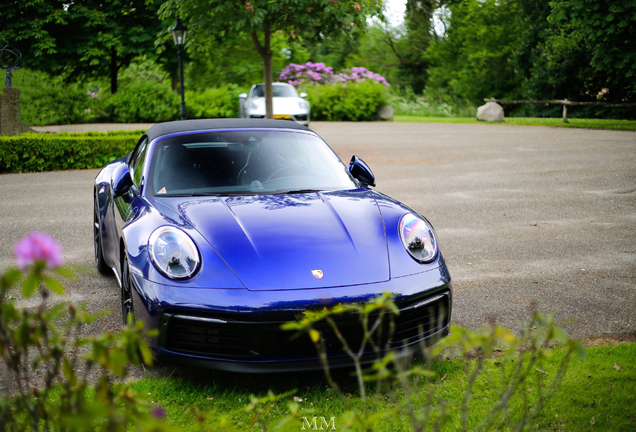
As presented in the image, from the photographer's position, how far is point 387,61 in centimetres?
5738

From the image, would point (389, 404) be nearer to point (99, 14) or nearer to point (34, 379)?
point (34, 379)

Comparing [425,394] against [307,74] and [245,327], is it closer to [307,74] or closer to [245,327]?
[245,327]

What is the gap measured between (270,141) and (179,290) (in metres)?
2.00

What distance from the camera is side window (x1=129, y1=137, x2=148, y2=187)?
4.57 m

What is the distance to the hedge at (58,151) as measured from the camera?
13094 millimetres

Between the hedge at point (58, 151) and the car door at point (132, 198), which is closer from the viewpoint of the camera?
the car door at point (132, 198)

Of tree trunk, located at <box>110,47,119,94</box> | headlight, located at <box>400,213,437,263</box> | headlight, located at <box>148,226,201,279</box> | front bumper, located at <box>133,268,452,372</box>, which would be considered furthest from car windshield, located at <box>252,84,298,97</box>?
front bumper, located at <box>133,268,452,372</box>

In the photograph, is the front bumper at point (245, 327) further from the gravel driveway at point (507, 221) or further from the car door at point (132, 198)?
the car door at point (132, 198)

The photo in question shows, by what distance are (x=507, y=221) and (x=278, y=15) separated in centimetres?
739

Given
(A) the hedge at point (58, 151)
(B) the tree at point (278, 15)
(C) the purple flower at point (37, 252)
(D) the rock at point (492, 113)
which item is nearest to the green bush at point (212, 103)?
(D) the rock at point (492, 113)

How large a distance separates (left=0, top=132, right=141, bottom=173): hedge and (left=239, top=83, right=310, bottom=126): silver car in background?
7.41 metres

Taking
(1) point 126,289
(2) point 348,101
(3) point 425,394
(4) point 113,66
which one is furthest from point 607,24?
(4) point 113,66

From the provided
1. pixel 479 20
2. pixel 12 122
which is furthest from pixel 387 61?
pixel 12 122

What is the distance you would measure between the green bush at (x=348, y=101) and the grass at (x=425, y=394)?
27380mm
